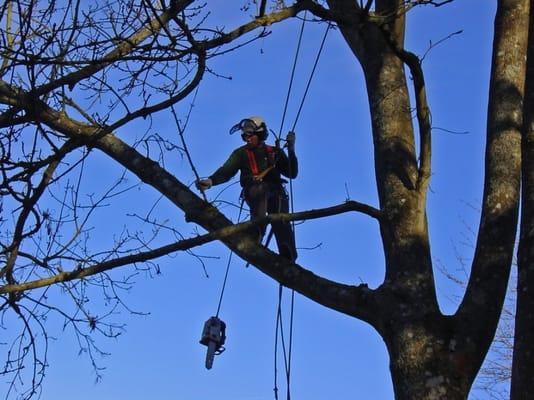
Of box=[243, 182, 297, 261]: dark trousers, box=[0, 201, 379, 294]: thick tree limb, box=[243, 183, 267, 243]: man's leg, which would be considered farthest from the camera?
box=[243, 183, 267, 243]: man's leg

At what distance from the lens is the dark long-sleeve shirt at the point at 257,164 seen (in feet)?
17.9

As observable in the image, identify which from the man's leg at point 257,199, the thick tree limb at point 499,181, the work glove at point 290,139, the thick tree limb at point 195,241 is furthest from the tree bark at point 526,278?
the man's leg at point 257,199

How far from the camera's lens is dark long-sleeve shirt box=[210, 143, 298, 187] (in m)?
5.45

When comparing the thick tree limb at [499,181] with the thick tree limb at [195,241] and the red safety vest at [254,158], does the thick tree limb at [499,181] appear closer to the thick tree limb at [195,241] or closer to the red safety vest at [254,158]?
the thick tree limb at [195,241]

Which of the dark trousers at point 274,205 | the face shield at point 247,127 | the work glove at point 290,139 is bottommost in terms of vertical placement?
the dark trousers at point 274,205

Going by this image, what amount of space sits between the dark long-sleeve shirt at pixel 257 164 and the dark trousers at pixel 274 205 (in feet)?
0.22

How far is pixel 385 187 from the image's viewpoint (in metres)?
3.85

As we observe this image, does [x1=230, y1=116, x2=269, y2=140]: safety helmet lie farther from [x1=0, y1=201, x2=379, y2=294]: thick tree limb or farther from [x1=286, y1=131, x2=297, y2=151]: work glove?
[x1=0, y1=201, x2=379, y2=294]: thick tree limb

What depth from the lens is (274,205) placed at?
5535 mm

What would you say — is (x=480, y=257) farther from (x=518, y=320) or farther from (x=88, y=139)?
(x=88, y=139)

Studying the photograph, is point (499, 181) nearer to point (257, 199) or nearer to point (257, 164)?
point (257, 199)

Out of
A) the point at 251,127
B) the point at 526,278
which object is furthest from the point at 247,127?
the point at 526,278

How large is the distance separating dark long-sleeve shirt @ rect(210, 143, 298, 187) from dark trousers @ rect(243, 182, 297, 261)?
67 millimetres

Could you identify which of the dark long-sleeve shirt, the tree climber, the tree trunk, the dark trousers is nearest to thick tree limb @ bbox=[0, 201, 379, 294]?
the tree trunk
